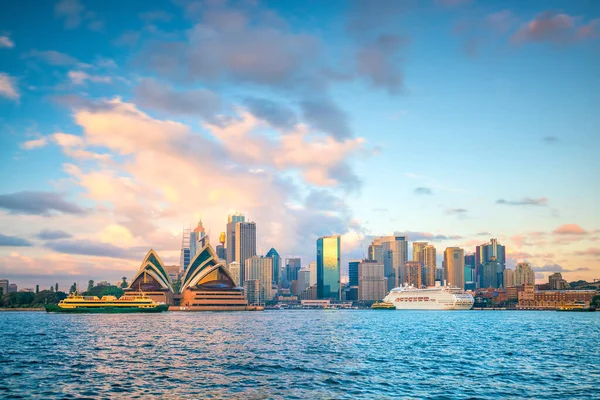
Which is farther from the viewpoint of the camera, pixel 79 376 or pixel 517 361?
pixel 517 361

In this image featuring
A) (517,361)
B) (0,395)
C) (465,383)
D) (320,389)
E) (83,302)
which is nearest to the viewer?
(0,395)

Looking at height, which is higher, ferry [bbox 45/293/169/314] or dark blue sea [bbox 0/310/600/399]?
dark blue sea [bbox 0/310/600/399]

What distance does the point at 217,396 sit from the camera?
32.4 metres

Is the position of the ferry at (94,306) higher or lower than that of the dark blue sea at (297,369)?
lower

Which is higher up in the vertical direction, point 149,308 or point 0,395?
point 0,395

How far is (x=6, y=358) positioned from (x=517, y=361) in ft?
151

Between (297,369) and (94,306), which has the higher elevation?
(297,369)

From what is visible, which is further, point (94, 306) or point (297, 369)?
point (94, 306)

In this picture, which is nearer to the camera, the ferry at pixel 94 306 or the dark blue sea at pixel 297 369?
the dark blue sea at pixel 297 369

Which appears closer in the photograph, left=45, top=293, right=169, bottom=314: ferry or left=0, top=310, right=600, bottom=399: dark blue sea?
left=0, top=310, right=600, bottom=399: dark blue sea

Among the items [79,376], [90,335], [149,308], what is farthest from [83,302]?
[79,376]

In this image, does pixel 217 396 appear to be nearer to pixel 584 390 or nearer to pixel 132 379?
pixel 132 379

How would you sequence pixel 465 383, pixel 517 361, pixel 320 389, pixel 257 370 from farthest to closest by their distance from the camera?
pixel 517 361 < pixel 257 370 < pixel 465 383 < pixel 320 389

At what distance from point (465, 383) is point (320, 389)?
33.9 ft
